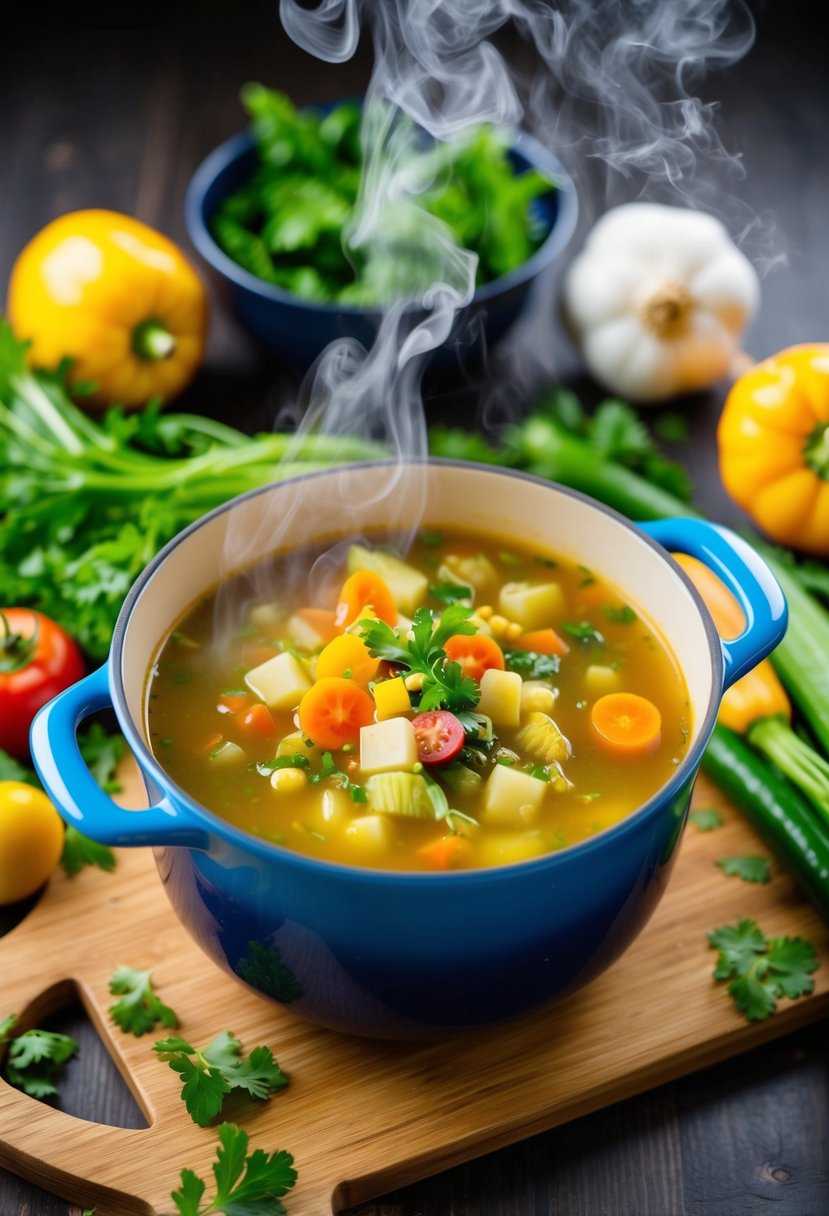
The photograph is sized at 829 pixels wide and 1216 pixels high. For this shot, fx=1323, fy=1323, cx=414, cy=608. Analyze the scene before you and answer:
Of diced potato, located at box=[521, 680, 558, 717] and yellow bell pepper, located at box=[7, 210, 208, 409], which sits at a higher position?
yellow bell pepper, located at box=[7, 210, 208, 409]

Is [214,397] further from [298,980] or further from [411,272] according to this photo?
[298,980]

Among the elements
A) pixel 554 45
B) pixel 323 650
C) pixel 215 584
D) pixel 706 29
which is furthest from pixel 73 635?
pixel 706 29

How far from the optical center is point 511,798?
7.93ft

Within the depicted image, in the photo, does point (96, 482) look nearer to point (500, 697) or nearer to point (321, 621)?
point (321, 621)

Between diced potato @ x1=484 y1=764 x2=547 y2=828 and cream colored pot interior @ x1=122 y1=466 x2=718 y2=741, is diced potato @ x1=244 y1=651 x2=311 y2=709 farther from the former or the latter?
diced potato @ x1=484 y1=764 x2=547 y2=828

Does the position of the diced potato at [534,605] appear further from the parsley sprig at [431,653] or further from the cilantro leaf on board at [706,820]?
the cilantro leaf on board at [706,820]

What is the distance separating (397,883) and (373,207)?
287 centimetres

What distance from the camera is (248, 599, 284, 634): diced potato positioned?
2838 millimetres

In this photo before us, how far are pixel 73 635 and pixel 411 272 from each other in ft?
5.04

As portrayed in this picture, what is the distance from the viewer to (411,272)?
4.00 m

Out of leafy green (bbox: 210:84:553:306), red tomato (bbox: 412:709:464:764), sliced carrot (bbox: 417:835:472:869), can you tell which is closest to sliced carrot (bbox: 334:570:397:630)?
red tomato (bbox: 412:709:464:764)

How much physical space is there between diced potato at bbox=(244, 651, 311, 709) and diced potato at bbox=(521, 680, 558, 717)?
17.1 inches

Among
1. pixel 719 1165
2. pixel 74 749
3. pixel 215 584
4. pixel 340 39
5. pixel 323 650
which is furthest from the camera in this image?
pixel 340 39

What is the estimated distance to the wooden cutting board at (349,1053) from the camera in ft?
7.49
